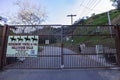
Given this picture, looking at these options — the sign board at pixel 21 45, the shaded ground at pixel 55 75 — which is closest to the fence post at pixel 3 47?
the sign board at pixel 21 45

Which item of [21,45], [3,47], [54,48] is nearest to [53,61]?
[54,48]

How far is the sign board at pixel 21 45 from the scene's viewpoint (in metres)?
11.3

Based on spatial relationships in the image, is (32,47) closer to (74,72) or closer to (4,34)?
(4,34)

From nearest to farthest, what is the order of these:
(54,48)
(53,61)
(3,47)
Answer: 1. (3,47)
2. (54,48)
3. (53,61)

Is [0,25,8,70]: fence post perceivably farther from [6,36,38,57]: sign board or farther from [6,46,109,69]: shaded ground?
[6,46,109,69]: shaded ground

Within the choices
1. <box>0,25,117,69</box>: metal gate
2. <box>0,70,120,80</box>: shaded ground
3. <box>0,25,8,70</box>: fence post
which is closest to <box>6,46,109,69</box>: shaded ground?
<box>0,25,117,69</box>: metal gate

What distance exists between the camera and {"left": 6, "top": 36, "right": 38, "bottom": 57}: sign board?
11344 millimetres

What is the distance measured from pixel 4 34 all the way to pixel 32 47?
5.25 feet

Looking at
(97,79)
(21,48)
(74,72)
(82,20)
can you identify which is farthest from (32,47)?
(82,20)

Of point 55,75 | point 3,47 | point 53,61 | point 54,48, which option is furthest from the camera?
A: point 53,61

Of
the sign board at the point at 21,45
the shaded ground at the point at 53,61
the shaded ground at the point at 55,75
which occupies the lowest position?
the shaded ground at the point at 55,75

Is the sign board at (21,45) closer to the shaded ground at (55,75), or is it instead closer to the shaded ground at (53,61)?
the shaded ground at (53,61)

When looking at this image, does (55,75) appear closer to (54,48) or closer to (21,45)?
(54,48)

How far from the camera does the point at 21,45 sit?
37.4ft
